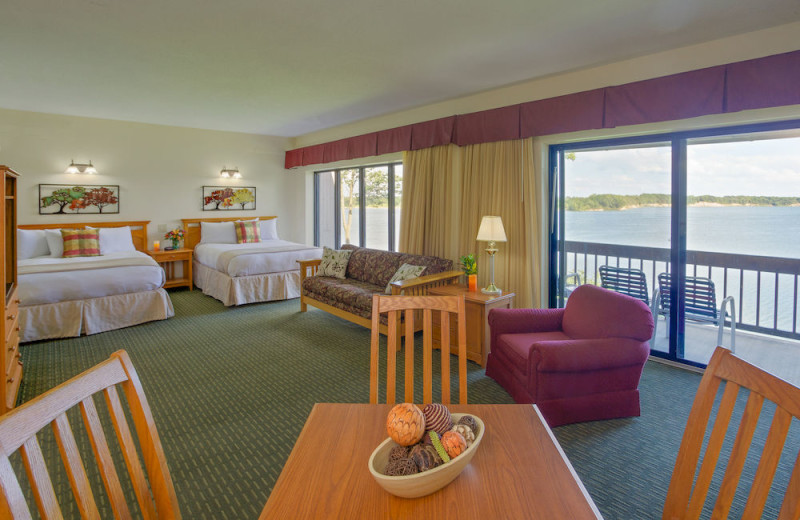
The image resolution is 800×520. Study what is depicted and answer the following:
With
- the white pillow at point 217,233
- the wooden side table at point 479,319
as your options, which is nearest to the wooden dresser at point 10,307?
the wooden side table at point 479,319

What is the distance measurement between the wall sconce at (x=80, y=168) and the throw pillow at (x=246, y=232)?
2.06 m

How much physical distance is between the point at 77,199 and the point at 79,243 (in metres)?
0.99

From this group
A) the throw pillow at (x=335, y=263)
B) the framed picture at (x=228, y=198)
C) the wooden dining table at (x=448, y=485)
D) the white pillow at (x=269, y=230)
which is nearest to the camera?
the wooden dining table at (x=448, y=485)

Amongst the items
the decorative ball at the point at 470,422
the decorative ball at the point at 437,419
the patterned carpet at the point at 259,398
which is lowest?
the patterned carpet at the point at 259,398

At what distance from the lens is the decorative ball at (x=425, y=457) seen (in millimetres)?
975

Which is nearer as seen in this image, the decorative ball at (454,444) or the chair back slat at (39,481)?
the chair back slat at (39,481)

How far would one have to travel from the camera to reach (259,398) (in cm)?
305

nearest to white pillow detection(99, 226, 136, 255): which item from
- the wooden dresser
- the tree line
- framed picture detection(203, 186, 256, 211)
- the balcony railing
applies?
framed picture detection(203, 186, 256, 211)

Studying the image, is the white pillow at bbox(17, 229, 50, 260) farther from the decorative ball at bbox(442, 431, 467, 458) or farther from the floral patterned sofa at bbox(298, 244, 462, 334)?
the decorative ball at bbox(442, 431, 467, 458)

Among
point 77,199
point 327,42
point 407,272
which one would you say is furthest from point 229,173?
point 327,42

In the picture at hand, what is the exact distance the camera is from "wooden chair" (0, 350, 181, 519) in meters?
0.73

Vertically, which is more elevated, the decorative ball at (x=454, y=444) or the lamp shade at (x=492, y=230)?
the lamp shade at (x=492, y=230)

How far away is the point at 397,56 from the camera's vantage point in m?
3.46

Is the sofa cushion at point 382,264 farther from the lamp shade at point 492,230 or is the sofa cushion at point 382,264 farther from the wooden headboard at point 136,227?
the wooden headboard at point 136,227
